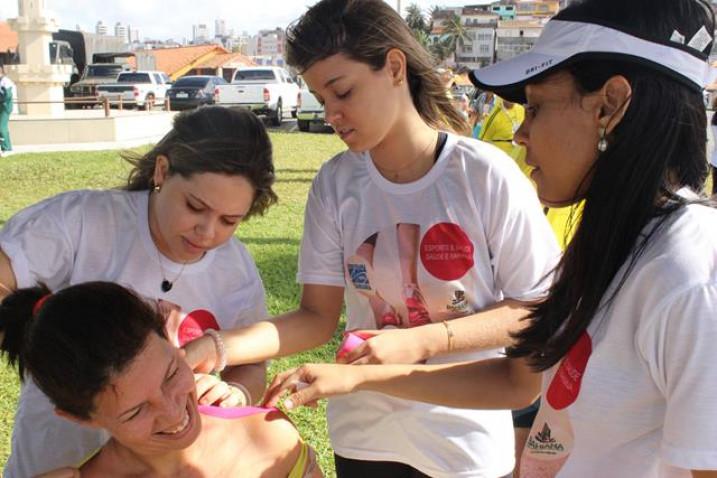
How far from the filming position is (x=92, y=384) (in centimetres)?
158

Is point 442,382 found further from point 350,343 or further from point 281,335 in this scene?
point 281,335

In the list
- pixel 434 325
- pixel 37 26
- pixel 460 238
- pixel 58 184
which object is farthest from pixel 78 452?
pixel 37 26

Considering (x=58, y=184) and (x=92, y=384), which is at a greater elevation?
(x=92, y=384)

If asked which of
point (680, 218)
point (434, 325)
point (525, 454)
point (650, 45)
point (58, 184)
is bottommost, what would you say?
point (58, 184)

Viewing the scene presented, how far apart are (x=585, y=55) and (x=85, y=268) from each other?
1.34 m

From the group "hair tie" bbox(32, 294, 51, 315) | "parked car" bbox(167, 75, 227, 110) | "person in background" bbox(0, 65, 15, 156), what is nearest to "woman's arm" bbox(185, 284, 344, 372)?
"hair tie" bbox(32, 294, 51, 315)

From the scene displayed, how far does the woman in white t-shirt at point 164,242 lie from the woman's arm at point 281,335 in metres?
0.08

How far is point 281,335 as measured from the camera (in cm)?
202

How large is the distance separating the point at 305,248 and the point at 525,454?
867 millimetres

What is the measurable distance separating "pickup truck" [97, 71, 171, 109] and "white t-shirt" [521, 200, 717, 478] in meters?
24.5

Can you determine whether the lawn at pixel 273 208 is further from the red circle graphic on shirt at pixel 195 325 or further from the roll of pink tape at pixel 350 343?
the roll of pink tape at pixel 350 343

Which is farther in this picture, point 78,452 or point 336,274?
point 336,274

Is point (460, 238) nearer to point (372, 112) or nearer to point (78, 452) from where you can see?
point (372, 112)

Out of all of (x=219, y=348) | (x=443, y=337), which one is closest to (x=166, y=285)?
(x=219, y=348)
